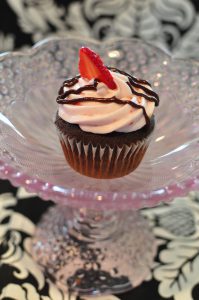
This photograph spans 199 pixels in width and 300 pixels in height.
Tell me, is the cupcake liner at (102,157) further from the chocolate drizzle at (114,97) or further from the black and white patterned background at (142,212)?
the black and white patterned background at (142,212)

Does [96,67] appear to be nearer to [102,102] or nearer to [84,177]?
[102,102]

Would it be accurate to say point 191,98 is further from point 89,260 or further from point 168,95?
point 89,260

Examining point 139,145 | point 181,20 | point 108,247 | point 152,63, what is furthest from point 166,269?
point 181,20

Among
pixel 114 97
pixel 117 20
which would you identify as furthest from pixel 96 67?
pixel 117 20

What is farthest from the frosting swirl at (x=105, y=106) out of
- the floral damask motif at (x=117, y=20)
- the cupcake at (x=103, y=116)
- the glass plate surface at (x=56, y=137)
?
the floral damask motif at (x=117, y=20)

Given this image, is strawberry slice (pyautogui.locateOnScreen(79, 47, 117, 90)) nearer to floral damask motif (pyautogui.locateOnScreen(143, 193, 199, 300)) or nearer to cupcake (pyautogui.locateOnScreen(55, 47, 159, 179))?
cupcake (pyautogui.locateOnScreen(55, 47, 159, 179))

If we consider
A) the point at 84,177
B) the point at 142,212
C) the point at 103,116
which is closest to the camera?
the point at 103,116

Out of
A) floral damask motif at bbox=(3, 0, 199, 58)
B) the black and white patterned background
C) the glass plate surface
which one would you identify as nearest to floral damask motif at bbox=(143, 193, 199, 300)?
the black and white patterned background
